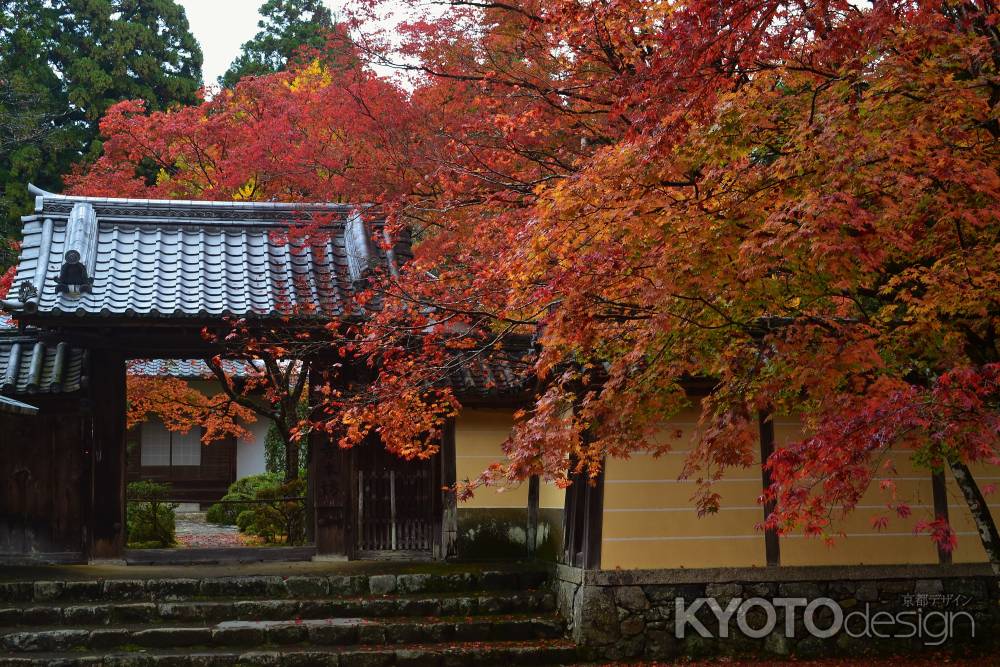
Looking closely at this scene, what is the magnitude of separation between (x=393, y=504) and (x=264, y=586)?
2332 mm

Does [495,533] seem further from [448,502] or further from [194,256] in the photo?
[194,256]

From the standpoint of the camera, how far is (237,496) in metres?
23.4

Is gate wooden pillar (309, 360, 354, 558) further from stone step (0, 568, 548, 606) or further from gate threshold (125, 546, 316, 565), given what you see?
stone step (0, 568, 548, 606)

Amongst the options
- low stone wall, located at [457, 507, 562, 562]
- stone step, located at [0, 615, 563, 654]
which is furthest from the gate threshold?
stone step, located at [0, 615, 563, 654]

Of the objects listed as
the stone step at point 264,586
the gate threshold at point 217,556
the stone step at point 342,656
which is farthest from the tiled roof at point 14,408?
the stone step at point 342,656

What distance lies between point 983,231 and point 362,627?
749cm

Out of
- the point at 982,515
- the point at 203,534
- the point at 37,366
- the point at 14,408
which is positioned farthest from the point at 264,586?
the point at 203,534

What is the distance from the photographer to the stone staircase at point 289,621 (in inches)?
429

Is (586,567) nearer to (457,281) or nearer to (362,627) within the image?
(362,627)

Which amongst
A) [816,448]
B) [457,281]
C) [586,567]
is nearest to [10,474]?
[457,281]

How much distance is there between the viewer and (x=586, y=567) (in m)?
Result: 11.5

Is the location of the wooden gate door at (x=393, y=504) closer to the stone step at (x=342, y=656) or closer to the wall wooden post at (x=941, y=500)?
the stone step at (x=342, y=656)

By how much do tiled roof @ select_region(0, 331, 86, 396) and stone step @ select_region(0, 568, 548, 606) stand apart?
2.62m

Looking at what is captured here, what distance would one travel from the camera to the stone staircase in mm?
10891
